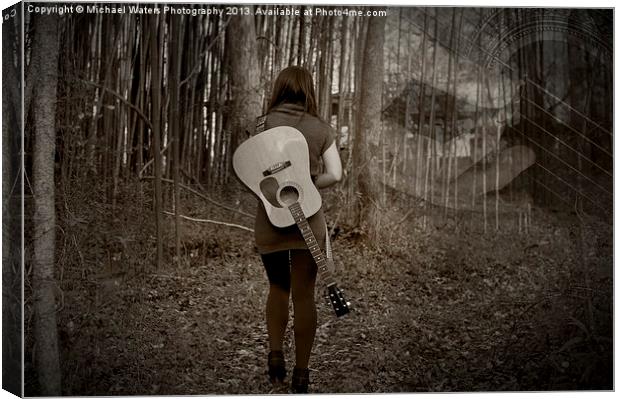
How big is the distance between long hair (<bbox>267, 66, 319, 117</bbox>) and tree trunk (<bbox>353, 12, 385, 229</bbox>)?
315 mm

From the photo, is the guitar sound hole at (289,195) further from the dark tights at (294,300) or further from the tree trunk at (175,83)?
the tree trunk at (175,83)

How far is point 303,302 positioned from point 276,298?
17 centimetres

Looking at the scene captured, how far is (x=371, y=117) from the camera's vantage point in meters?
5.17

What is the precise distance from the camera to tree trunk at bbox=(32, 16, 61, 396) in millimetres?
4930

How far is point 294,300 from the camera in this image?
5.08 meters

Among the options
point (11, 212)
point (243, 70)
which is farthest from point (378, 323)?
point (11, 212)

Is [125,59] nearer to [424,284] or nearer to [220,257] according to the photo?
[220,257]

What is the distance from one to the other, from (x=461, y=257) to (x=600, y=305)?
3.23 feet

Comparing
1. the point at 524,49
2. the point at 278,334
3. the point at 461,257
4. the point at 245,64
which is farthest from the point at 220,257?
the point at 524,49

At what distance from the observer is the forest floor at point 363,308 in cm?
504

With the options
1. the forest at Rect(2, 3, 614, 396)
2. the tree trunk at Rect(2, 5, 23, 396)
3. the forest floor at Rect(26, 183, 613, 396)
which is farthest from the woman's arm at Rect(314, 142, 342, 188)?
the tree trunk at Rect(2, 5, 23, 396)

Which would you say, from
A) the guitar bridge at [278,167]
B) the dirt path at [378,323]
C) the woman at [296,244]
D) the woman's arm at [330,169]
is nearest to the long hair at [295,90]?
the woman at [296,244]

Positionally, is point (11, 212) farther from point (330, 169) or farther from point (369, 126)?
point (369, 126)

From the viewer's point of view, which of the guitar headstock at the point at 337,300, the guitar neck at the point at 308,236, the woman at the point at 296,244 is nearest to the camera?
the guitar neck at the point at 308,236
